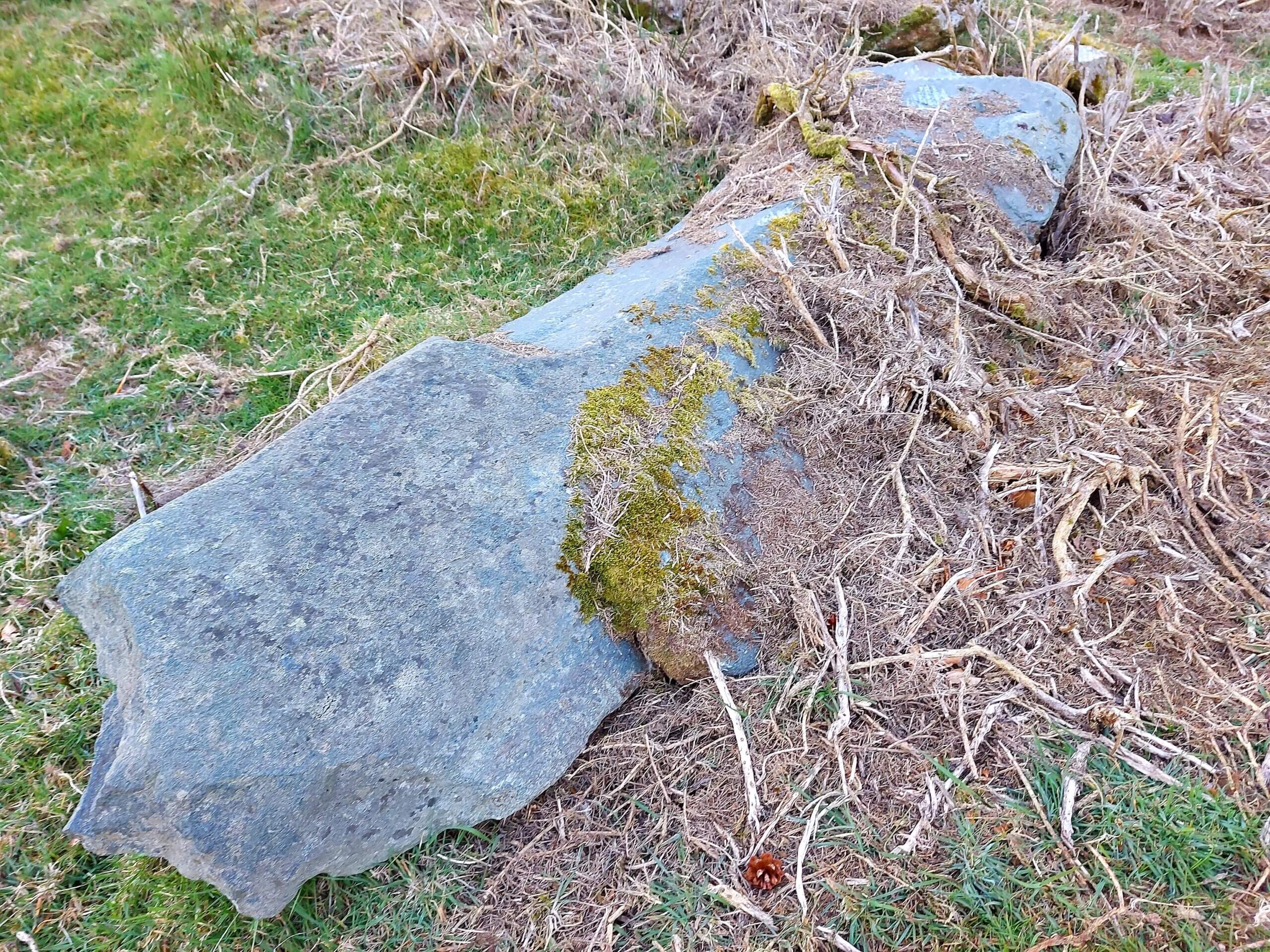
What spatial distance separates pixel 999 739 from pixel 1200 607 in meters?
0.76

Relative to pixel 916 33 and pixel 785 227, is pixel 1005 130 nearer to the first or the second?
pixel 785 227

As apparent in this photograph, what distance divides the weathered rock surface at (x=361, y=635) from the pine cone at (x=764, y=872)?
58cm

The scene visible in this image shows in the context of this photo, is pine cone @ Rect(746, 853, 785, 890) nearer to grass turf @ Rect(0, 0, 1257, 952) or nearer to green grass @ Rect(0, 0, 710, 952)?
grass turf @ Rect(0, 0, 1257, 952)

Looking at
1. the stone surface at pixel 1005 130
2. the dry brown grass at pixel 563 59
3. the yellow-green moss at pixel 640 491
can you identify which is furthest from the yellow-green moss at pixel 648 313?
→ the dry brown grass at pixel 563 59

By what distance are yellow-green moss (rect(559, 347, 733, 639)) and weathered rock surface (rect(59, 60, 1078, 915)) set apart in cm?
5

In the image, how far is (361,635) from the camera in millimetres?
1993

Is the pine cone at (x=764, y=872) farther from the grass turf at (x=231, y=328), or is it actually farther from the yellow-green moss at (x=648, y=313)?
the yellow-green moss at (x=648, y=313)

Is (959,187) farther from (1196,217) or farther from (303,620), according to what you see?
(303,620)

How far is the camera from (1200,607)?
2213 mm

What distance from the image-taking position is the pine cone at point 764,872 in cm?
190

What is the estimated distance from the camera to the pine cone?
1.90 meters

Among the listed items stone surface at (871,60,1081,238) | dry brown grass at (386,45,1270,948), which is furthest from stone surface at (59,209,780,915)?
stone surface at (871,60,1081,238)

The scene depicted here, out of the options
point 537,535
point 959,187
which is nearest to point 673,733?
point 537,535

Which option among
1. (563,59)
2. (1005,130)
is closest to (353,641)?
(1005,130)
